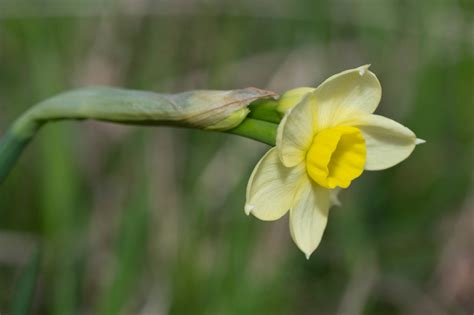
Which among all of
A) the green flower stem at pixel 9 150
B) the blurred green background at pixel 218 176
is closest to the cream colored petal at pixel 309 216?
the green flower stem at pixel 9 150

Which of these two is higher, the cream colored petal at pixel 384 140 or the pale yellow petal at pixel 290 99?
the pale yellow petal at pixel 290 99

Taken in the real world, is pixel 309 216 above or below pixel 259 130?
below

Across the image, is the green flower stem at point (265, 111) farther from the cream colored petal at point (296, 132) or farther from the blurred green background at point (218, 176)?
the blurred green background at point (218, 176)

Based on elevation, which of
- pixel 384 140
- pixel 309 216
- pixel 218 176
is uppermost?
pixel 384 140

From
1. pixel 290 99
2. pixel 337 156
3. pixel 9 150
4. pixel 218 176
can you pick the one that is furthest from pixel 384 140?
pixel 218 176

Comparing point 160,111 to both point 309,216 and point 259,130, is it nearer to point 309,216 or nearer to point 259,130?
point 259,130

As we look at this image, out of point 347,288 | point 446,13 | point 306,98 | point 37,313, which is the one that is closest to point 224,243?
point 347,288
